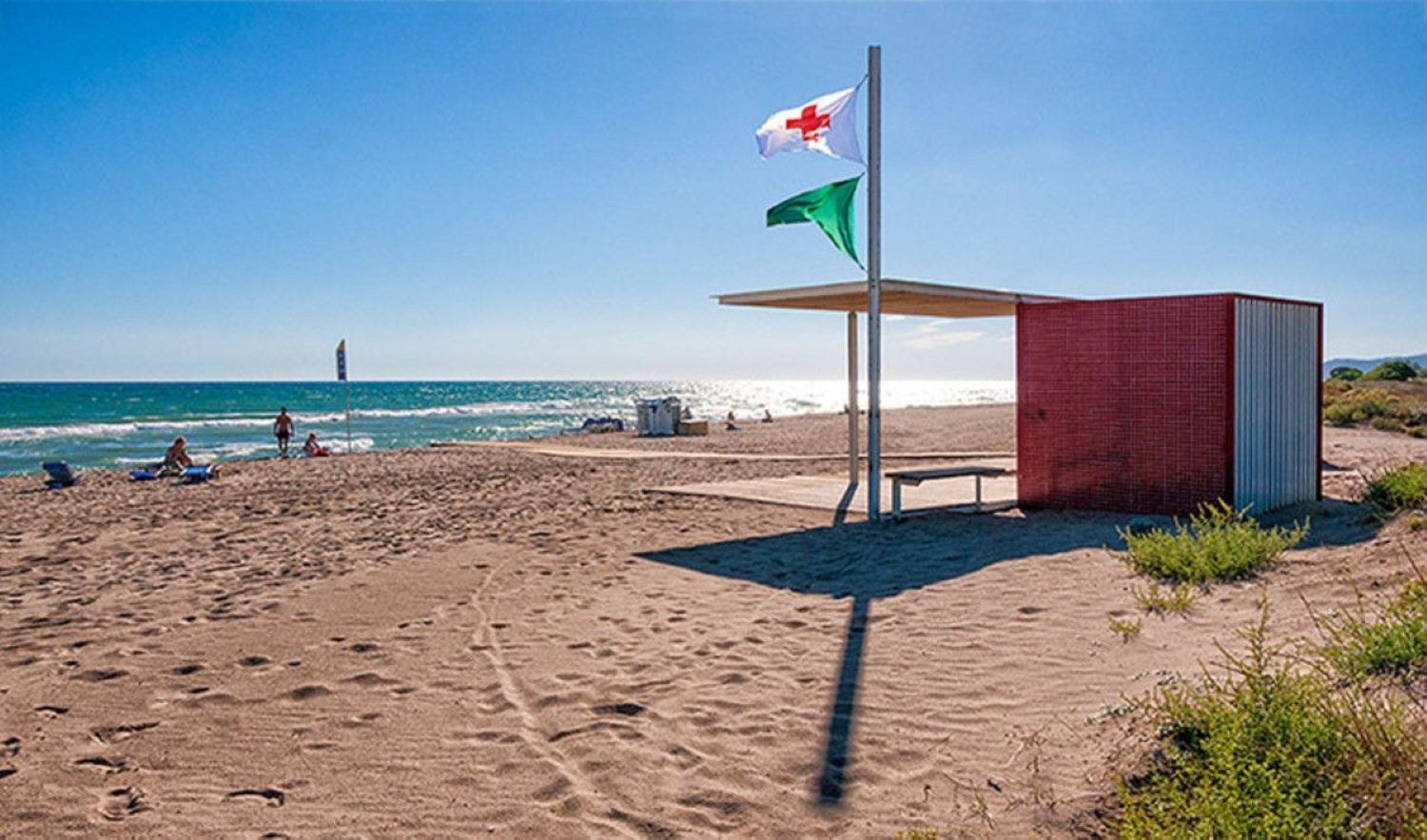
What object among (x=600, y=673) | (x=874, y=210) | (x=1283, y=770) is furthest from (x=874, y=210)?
(x=1283, y=770)

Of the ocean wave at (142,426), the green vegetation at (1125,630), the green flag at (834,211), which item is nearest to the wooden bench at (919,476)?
the green flag at (834,211)

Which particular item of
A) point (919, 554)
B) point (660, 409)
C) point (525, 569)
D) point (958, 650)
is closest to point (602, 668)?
point (958, 650)

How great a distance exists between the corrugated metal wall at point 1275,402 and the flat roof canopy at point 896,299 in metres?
1.95

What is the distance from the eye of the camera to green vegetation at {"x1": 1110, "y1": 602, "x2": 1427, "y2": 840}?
2523 millimetres

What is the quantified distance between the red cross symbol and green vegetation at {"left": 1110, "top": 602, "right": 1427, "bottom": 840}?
6.67 m

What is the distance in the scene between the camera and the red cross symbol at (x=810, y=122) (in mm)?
8852

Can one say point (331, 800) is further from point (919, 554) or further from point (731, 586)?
point (919, 554)

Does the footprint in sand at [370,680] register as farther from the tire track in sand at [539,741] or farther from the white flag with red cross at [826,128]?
the white flag with red cross at [826,128]

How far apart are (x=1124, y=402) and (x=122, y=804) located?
878 cm

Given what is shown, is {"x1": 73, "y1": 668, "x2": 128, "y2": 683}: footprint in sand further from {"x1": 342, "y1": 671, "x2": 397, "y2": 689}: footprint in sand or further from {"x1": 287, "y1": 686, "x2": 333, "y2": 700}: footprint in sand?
{"x1": 342, "y1": 671, "x2": 397, "y2": 689}: footprint in sand

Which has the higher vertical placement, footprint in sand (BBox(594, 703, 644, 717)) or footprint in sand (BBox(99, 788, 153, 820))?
footprint in sand (BBox(594, 703, 644, 717))

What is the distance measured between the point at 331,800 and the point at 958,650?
123 inches

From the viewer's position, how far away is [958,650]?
16.2ft

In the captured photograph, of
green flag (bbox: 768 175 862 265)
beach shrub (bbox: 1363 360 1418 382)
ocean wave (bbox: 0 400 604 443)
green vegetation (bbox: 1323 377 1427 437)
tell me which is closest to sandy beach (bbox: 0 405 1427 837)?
green flag (bbox: 768 175 862 265)
